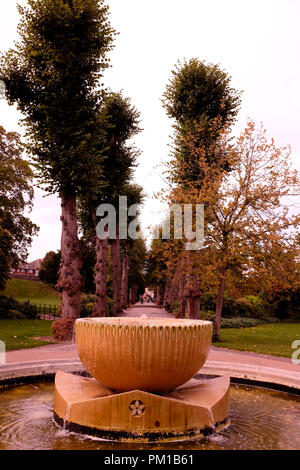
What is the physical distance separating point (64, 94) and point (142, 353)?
1298 centimetres

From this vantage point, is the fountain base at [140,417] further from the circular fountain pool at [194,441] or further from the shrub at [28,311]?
the shrub at [28,311]

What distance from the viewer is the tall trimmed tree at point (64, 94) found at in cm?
1499

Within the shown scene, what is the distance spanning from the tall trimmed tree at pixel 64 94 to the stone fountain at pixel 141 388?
10950 millimetres

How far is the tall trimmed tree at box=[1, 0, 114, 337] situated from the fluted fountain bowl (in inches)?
429

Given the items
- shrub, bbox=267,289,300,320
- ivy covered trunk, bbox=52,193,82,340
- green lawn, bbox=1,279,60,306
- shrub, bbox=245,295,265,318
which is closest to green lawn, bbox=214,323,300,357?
ivy covered trunk, bbox=52,193,82,340

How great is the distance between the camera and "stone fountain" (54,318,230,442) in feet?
14.5

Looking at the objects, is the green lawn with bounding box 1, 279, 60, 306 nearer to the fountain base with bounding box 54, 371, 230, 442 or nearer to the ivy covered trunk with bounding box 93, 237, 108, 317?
the ivy covered trunk with bounding box 93, 237, 108, 317

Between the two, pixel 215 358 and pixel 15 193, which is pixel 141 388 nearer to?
pixel 215 358

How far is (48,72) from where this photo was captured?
1515 centimetres

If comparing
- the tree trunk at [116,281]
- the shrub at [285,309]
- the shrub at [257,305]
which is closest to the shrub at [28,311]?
the tree trunk at [116,281]

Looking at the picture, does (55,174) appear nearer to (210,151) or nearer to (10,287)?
(210,151)

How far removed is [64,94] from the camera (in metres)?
15.3

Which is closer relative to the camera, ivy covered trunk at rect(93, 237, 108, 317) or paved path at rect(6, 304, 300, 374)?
paved path at rect(6, 304, 300, 374)
